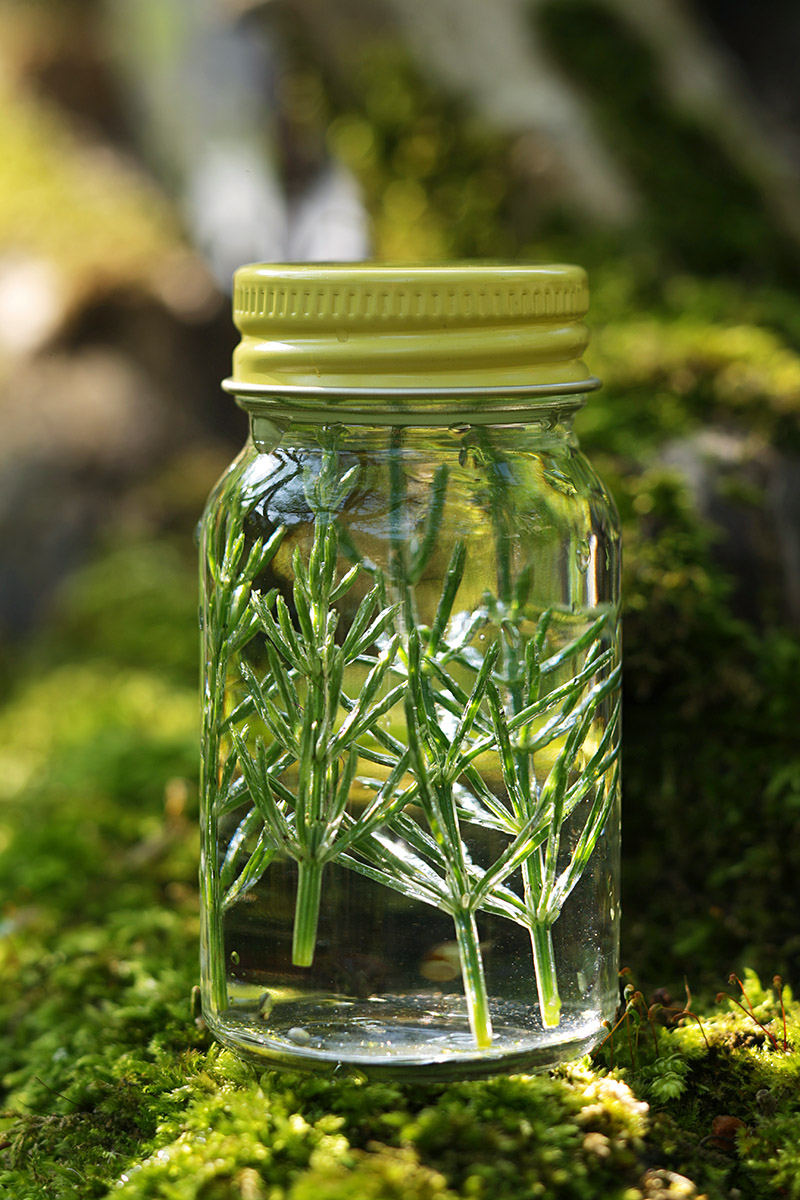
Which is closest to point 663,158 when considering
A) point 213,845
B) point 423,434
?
point 423,434

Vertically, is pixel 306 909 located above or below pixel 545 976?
above

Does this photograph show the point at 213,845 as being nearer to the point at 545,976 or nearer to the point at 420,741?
the point at 420,741

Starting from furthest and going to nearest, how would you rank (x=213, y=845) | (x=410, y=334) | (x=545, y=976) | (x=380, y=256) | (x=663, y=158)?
(x=380, y=256) → (x=663, y=158) → (x=213, y=845) → (x=545, y=976) → (x=410, y=334)

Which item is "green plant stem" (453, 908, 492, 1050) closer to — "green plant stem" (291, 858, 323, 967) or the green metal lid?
"green plant stem" (291, 858, 323, 967)

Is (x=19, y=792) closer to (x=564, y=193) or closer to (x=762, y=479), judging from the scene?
(x=762, y=479)

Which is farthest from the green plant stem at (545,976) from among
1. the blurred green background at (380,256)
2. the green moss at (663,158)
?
the green moss at (663,158)

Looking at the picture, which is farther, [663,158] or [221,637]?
[663,158]

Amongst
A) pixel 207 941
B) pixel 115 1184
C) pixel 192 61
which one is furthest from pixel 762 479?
pixel 192 61

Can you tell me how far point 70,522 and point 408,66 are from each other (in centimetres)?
195

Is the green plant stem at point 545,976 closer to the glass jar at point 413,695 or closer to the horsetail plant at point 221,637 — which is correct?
the glass jar at point 413,695

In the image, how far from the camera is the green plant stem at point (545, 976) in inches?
54.6

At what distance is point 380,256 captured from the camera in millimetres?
3508

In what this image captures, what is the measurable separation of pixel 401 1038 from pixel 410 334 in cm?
84

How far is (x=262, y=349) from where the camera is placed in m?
1.37
